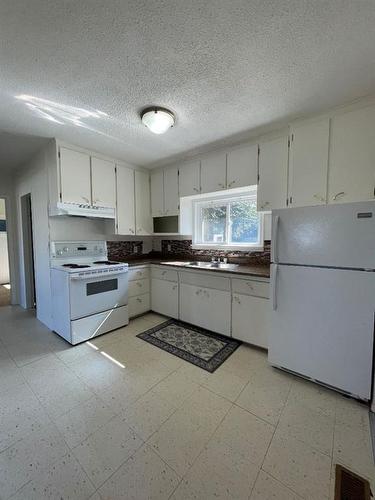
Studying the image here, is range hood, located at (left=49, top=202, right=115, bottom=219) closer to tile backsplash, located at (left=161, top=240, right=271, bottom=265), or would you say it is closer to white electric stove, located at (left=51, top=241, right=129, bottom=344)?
white electric stove, located at (left=51, top=241, right=129, bottom=344)

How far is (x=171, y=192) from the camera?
3.31 m

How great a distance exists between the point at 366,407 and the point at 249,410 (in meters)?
0.88

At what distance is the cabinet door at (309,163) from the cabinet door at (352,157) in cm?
6

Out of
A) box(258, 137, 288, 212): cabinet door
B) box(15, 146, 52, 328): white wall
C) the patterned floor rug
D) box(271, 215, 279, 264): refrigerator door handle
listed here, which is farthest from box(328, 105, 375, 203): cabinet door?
box(15, 146, 52, 328): white wall

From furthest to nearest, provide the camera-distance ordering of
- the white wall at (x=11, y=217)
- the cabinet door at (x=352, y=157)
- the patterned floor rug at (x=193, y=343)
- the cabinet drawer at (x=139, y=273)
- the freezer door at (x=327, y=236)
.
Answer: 1. the white wall at (x=11, y=217)
2. the cabinet drawer at (x=139, y=273)
3. the patterned floor rug at (x=193, y=343)
4. the cabinet door at (x=352, y=157)
5. the freezer door at (x=327, y=236)

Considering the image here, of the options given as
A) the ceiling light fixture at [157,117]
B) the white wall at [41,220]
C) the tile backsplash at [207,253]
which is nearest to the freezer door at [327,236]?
the tile backsplash at [207,253]

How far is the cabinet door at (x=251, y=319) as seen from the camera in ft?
7.17

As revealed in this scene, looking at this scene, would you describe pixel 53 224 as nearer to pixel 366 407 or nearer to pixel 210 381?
pixel 210 381

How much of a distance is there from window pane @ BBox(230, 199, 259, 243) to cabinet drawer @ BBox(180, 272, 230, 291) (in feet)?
2.82

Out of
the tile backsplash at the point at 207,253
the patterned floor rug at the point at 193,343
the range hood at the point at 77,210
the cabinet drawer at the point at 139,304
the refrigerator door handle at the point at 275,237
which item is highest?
the range hood at the point at 77,210

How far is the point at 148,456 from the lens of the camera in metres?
1.20

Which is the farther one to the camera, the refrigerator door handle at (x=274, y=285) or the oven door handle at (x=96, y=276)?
the oven door handle at (x=96, y=276)

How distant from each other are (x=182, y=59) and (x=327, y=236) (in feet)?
5.29

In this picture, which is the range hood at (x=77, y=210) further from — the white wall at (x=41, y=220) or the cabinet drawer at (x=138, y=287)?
the cabinet drawer at (x=138, y=287)
